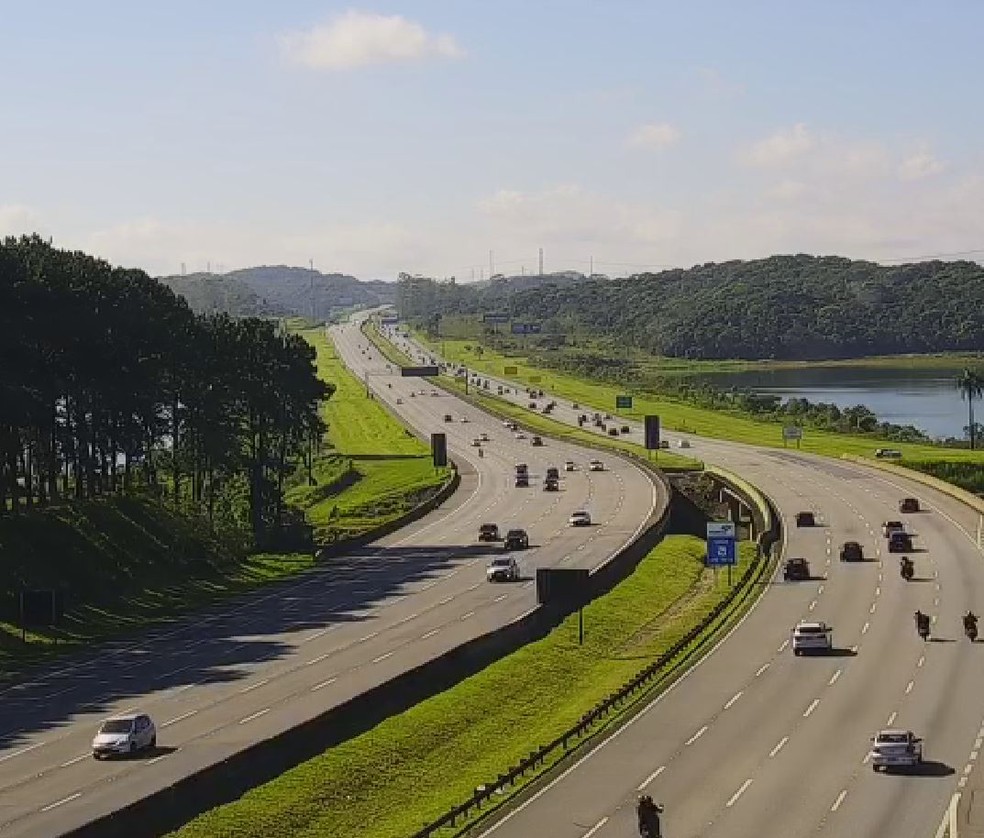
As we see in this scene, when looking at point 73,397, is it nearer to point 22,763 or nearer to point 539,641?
point 539,641

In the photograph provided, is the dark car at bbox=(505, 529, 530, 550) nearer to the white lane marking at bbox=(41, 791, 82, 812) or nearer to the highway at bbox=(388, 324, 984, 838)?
the highway at bbox=(388, 324, 984, 838)

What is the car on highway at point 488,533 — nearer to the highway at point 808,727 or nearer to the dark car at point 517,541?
the dark car at point 517,541

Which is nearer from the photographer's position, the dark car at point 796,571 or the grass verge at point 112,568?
the grass verge at point 112,568

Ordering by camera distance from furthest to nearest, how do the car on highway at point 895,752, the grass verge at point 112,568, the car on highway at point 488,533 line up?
the car on highway at point 488,533 < the grass verge at point 112,568 < the car on highway at point 895,752

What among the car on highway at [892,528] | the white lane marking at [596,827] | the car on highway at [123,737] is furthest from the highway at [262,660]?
the car on highway at [892,528]

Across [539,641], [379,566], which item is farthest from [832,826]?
[379,566]

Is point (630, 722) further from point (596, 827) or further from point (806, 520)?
point (806, 520)
